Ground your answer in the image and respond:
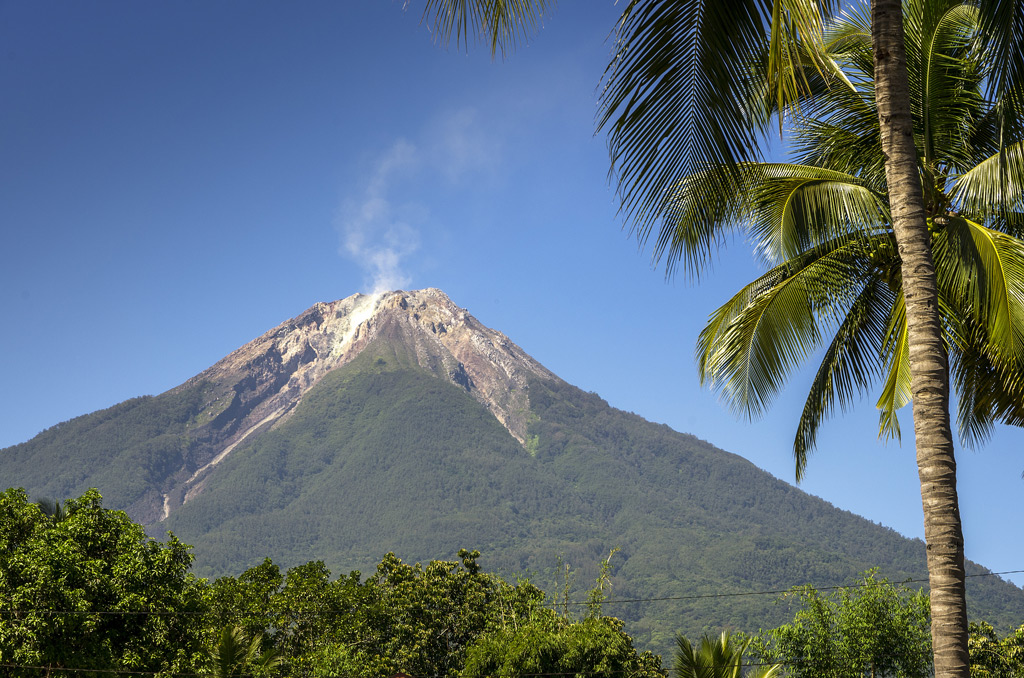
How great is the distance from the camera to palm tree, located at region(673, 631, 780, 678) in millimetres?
11023

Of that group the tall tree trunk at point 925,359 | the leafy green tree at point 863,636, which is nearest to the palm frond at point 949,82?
the tall tree trunk at point 925,359

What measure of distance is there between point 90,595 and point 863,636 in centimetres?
1465

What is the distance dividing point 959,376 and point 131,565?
14.4m

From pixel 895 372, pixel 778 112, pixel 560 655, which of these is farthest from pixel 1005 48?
pixel 560 655

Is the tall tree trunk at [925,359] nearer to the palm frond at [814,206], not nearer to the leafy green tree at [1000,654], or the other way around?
the palm frond at [814,206]

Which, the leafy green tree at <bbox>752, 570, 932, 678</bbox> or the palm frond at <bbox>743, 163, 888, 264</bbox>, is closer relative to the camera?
the palm frond at <bbox>743, 163, 888, 264</bbox>

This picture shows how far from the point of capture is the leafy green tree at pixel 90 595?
1436 cm

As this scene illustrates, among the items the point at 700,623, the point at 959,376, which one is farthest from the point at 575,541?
the point at 959,376

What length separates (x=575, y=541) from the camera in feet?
640

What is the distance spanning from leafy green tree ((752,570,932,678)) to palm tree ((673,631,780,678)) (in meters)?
6.07

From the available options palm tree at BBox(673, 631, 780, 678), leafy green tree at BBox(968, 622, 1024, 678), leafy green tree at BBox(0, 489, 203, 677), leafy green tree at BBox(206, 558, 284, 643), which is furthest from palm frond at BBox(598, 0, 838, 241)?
leafy green tree at BBox(206, 558, 284, 643)

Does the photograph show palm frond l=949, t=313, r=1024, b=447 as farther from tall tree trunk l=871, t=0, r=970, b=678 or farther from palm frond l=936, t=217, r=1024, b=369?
tall tree trunk l=871, t=0, r=970, b=678

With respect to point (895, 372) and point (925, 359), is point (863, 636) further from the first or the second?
point (925, 359)

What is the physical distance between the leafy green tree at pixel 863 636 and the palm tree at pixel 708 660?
6.07 meters
